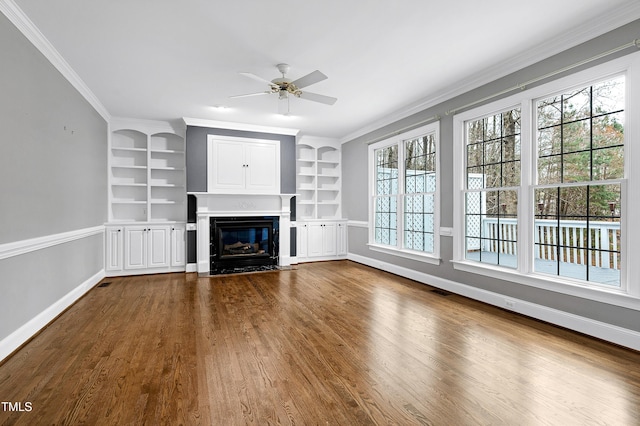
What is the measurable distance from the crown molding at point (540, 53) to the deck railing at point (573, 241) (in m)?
1.69


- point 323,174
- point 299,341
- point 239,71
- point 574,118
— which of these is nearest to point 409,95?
point 574,118

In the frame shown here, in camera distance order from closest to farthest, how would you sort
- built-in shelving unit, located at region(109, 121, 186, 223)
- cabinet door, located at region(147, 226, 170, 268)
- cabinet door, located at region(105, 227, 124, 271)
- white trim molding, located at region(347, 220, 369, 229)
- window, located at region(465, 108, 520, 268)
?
window, located at region(465, 108, 520, 268)
cabinet door, located at region(105, 227, 124, 271)
cabinet door, located at region(147, 226, 170, 268)
built-in shelving unit, located at region(109, 121, 186, 223)
white trim molding, located at region(347, 220, 369, 229)

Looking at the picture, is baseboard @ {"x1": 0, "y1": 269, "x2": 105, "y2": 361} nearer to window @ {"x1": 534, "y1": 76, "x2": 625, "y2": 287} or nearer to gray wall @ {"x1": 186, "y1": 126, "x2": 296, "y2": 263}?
gray wall @ {"x1": 186, "y1": 126, "x2": 296, "y2": 263}

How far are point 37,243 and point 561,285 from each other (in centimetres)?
498

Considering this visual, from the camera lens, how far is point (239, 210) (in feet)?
19.6

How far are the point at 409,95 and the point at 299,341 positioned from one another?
3.69 meters

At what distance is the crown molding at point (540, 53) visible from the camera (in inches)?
103

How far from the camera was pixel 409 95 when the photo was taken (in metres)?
4.59

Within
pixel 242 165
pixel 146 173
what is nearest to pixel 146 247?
pixel 146 173

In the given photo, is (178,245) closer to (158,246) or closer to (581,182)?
(158,246)

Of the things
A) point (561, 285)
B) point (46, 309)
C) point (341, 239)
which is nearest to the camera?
point (561, 285)

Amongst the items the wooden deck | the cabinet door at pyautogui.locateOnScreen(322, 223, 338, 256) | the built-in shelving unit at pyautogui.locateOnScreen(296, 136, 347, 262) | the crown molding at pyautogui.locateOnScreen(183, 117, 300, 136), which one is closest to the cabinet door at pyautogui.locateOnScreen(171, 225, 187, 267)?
the crown molding at pyautogui.locateOnScreen(183, 117, 300, 136)

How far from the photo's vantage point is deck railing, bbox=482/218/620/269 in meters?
2.85

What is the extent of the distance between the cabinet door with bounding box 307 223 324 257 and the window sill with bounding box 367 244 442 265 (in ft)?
4.07
